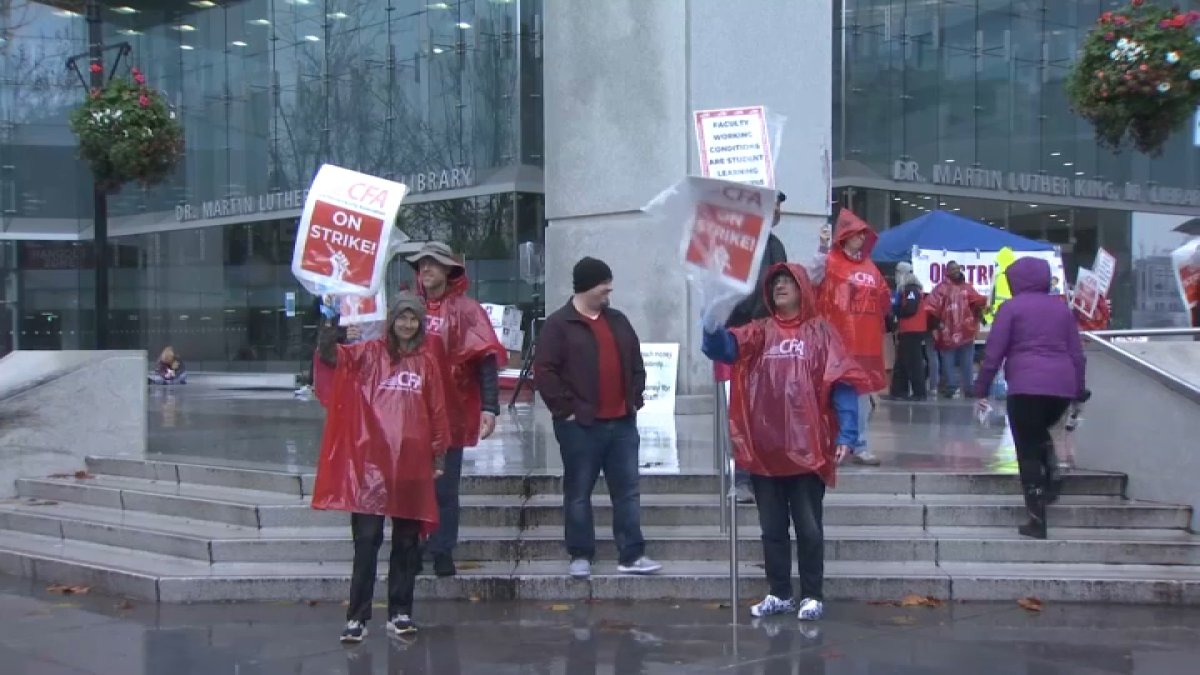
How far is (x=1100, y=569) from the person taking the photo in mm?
7809

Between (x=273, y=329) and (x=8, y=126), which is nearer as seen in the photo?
(x=273, y=329)

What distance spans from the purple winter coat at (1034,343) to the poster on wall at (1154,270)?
2435 centimetres

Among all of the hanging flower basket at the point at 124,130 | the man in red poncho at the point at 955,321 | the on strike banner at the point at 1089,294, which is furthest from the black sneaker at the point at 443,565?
the on strike banner at the point at 1089,294

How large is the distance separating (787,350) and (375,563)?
2432 mm

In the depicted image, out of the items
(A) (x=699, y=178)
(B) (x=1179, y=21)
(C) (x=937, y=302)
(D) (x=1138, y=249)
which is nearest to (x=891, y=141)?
(D) (x=1138, y=249)

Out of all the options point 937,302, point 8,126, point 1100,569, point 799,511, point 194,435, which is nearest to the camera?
point 799,511

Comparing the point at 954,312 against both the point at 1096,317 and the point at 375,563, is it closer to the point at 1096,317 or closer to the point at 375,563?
the point at 1096,317

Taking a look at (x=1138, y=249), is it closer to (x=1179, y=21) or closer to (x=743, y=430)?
(x=1179, y=21)

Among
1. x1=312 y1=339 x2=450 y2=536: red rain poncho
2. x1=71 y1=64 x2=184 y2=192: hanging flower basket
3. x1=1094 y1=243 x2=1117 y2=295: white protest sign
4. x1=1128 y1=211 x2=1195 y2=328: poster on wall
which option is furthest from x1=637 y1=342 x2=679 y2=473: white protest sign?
x1=1128 y1=211 x2=1195 y2=328: poster on wall

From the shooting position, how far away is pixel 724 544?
8.05 metres

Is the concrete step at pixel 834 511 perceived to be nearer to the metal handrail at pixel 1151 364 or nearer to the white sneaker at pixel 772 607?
the metal handrail at pixel 1151 364

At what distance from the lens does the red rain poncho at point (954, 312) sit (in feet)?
55.8

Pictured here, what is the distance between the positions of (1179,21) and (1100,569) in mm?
5062

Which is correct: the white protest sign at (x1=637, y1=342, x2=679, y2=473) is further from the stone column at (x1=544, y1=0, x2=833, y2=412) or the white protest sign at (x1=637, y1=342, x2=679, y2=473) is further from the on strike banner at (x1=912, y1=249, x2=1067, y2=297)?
the on strike banner at (x1=912, y1=249, x2=1067, y2=297)
